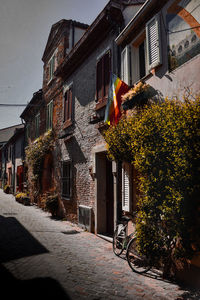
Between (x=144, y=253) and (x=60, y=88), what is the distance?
980cm

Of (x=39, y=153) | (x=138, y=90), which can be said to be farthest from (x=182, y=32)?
(x=39, y=153)

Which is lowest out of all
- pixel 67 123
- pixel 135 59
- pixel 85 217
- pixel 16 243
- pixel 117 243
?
pixel 16 243

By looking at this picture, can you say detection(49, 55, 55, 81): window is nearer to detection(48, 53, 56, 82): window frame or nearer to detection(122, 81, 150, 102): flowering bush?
detection(48, 53, 56, 82): window frame

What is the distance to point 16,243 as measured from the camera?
609 centimetres

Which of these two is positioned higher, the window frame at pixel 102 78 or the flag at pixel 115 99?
the window frame at pixel 102 78

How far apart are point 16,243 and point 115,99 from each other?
15.8 feet

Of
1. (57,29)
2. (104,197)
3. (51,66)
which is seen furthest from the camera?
(51,66)

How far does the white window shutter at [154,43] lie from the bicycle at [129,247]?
380 centimetres

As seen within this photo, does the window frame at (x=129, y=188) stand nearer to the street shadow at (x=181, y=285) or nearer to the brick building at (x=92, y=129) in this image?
the brick building at (x=92, y=129)

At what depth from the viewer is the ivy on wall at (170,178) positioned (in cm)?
339

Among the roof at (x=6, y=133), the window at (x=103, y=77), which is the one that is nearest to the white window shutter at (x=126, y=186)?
the window at (x=103, y=77)

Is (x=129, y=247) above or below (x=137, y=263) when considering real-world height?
above

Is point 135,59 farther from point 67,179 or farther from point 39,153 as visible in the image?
point 39,153

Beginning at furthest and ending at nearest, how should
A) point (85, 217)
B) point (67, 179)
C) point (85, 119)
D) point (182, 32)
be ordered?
point (67, 179), point (85, 119), point (85, 217), point (182, 32)
